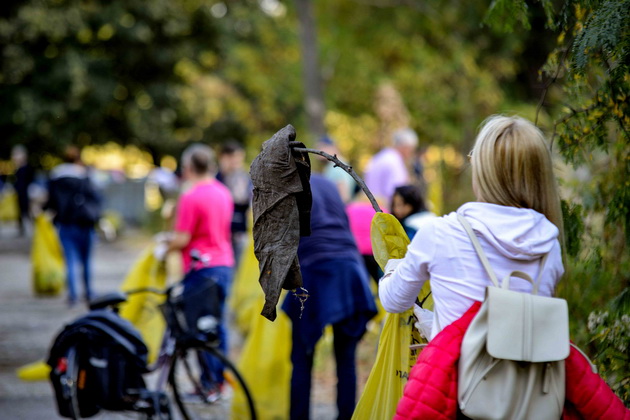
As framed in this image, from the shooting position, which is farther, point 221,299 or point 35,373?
point 35,373

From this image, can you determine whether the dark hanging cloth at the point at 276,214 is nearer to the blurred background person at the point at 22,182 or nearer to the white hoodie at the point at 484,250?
the white hoodie at the point at 484,250

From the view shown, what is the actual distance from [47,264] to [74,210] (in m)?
1.85

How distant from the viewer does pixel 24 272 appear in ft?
50.1

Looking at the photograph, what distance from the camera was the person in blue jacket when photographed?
16.0 feet

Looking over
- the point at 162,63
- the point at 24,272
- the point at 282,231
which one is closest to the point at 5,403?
the point at 282,231

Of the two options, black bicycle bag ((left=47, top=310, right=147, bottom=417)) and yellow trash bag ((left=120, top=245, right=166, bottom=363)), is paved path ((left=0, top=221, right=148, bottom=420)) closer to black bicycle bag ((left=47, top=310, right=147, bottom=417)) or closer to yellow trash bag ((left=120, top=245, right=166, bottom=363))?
yellow trash bag ((left=120, top=245, right=166, bottom=363))

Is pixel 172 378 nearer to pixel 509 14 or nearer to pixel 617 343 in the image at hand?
pixel 617 343

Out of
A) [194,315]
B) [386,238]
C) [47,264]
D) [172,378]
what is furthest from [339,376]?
[47,264]

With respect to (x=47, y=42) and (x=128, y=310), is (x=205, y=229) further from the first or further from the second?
(x=47, y=42)

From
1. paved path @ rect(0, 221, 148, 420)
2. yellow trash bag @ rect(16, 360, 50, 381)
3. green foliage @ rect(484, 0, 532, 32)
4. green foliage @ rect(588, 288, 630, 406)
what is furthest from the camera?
yellow trash bag @ rect(16, 360, 50, 381)

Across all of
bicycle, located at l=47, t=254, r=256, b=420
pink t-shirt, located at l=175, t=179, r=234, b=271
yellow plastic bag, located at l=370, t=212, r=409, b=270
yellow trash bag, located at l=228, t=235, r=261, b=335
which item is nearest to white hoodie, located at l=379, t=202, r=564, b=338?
yellow plastic bag, located at l=370, t=212, r=409, b=270

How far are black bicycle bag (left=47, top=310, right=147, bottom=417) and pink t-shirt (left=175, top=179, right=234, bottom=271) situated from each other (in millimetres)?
1541

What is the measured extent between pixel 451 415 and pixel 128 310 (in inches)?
171

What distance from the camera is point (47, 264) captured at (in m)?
11.8
